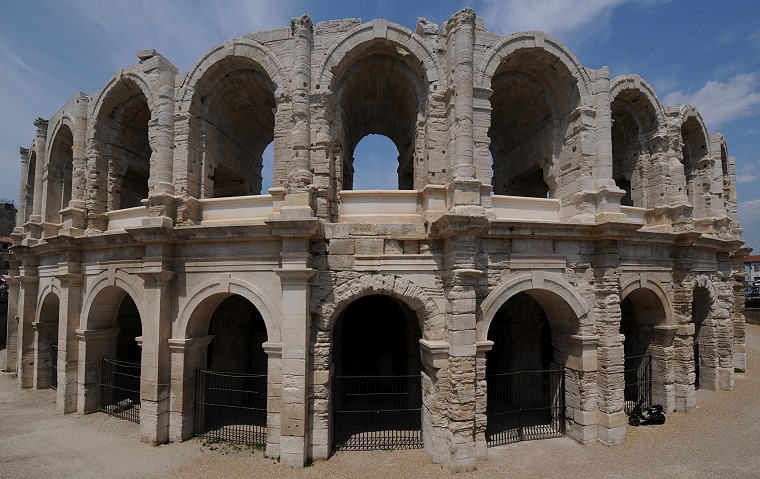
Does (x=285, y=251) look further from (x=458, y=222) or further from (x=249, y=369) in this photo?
(x=249, y=369)

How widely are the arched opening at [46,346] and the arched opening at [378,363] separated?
11.5m

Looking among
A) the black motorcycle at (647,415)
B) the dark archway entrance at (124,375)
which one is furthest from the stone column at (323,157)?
the black motorcycle at (647,415)

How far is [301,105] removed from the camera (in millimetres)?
9750

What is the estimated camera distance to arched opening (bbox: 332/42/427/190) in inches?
416

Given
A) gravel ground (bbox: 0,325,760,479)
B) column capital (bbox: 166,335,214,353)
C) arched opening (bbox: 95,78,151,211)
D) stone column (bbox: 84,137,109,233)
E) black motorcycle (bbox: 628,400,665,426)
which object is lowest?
gravel ground (bbox: 0,325,760,479)

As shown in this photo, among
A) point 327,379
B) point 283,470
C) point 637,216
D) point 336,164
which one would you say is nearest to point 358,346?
point 327,379

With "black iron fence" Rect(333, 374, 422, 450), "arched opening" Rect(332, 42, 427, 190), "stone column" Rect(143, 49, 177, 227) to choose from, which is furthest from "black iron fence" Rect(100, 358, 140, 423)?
"arched opening" Rect(332, 42, 427, 190)

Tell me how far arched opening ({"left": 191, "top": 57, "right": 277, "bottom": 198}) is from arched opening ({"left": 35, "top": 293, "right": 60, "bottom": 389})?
8.10 metres

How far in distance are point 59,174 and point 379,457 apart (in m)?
16.6

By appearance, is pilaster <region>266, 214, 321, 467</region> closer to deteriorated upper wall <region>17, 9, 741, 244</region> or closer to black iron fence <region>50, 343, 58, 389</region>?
deteriorated upper wall <region>17, 9, 741, 244</region>

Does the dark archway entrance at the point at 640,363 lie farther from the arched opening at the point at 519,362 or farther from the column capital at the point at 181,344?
the column capital at the point at 181,344

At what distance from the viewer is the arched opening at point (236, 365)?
11.9m

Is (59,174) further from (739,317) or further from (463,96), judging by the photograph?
(739,317)

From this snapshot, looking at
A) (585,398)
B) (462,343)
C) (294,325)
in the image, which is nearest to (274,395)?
(294,325)
